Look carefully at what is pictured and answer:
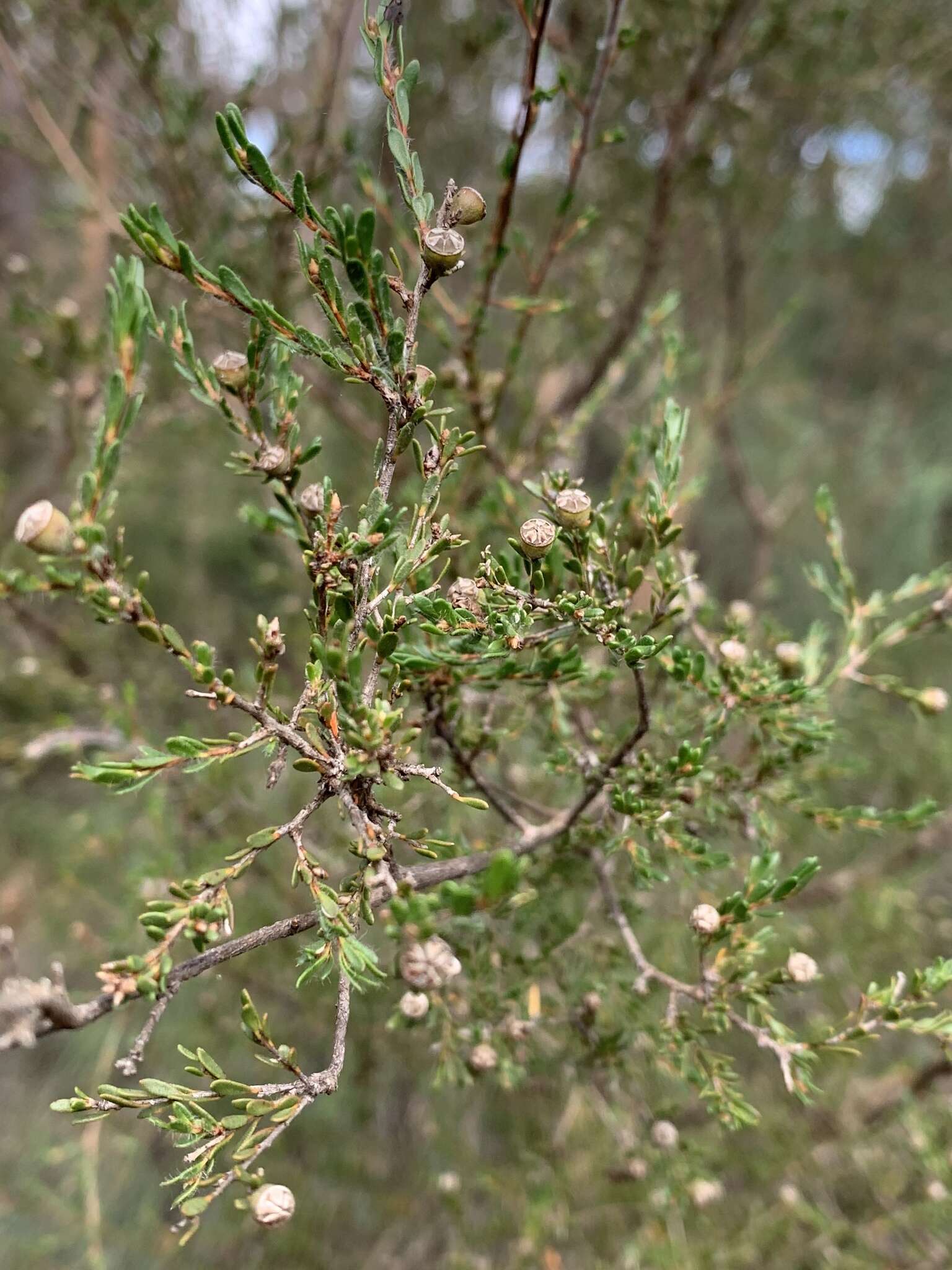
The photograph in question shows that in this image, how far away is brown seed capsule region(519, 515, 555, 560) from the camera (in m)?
0.43

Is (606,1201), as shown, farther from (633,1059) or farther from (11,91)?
(11,91)

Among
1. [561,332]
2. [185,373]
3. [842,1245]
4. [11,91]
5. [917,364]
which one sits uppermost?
[917,364]

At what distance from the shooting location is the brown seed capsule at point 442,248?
40 cm

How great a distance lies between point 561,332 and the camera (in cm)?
166

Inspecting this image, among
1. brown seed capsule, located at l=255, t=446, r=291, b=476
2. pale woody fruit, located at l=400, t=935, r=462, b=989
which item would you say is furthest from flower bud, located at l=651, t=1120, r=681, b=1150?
brown seed capsule, located at l=255, t=446, r=291, b=476

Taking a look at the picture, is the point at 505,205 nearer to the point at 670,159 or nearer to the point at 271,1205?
the point at 670,159

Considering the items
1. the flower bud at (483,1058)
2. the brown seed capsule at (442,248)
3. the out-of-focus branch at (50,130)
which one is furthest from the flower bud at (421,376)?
the out-of-focus branch at (50,130)

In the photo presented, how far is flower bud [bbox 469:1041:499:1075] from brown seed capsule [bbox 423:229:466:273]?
58cm

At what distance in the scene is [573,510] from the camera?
18.3 inches

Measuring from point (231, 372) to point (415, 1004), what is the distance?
1.46 ft

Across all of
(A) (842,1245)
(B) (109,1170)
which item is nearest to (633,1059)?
(A) (842,1245)

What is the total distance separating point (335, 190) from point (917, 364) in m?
2.79

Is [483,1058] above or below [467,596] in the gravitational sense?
below

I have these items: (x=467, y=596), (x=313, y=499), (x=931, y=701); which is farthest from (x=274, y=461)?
(x=931, y=701)
